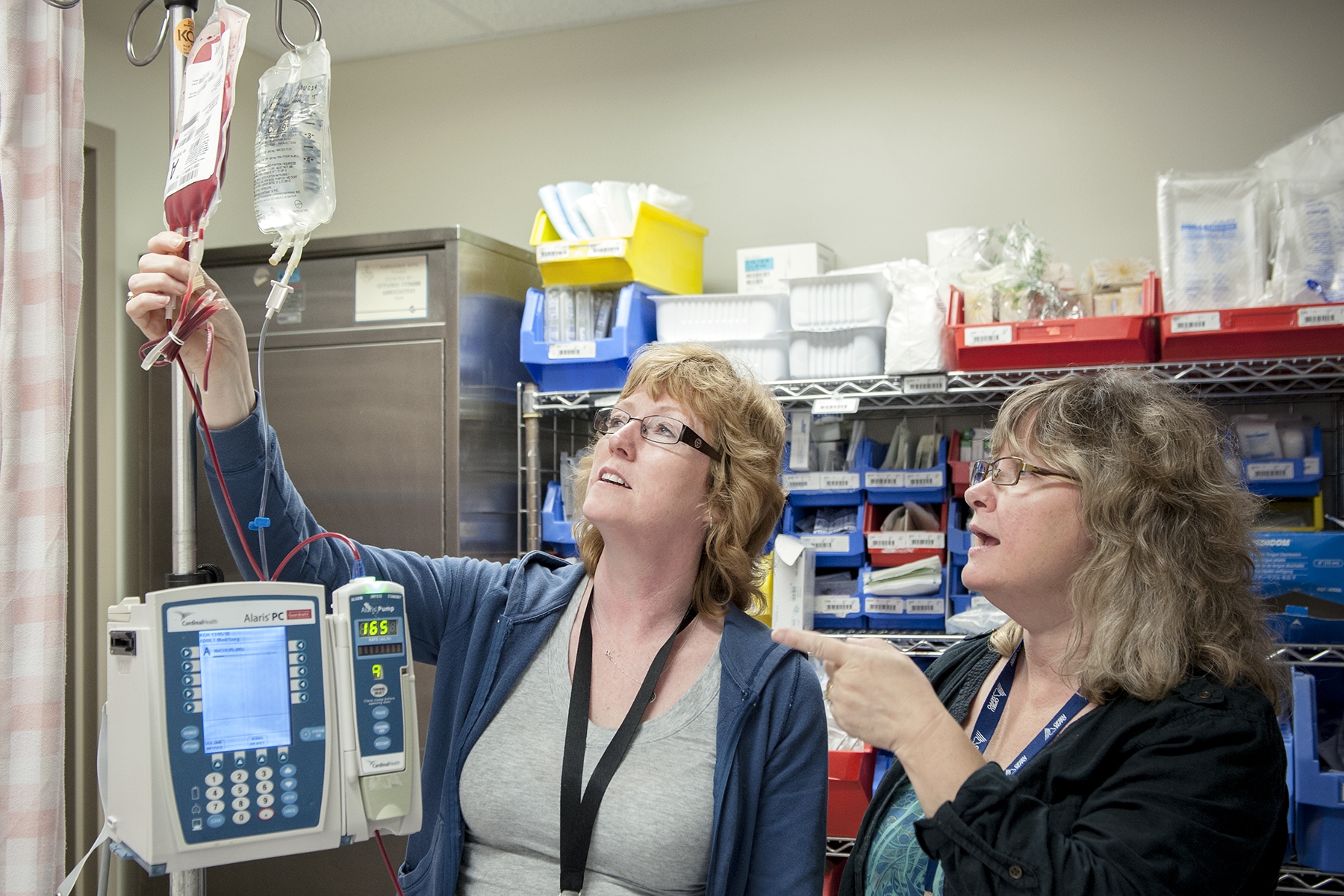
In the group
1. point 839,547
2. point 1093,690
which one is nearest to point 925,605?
point 839,547

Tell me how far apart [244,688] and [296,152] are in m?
0.54

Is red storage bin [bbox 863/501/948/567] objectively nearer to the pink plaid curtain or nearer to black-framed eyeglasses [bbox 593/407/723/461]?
black-framed eyeglasses [bbox 593/407/723/461]

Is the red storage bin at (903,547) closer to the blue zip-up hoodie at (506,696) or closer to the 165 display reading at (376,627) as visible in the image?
the blue zip-up hoodie at (506,696)

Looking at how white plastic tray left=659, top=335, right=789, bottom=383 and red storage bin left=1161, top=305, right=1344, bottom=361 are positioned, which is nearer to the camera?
red storage bin left=1161, top=305, right=1344, bottom=361

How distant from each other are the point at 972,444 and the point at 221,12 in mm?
2149

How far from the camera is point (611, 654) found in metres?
1.56

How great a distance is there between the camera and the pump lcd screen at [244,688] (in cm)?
101

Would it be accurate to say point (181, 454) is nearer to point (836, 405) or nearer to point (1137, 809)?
point (1137, 809)

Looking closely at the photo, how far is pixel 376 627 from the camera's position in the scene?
3.59 ft

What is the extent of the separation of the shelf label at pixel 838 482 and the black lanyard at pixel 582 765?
1355 mm

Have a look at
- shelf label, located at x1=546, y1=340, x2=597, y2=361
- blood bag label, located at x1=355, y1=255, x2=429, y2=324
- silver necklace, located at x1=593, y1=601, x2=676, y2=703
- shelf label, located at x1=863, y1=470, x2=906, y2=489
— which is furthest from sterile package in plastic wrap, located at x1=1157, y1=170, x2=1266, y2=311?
blood bag label, located at x1=355, y1=255, x2=429, y2=324

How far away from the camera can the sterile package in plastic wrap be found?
233 cm

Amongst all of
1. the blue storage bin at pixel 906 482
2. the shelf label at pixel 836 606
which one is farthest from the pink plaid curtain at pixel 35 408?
the blue storage bin at pixel 906 482

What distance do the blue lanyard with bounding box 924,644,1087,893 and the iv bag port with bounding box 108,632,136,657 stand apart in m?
0.98
